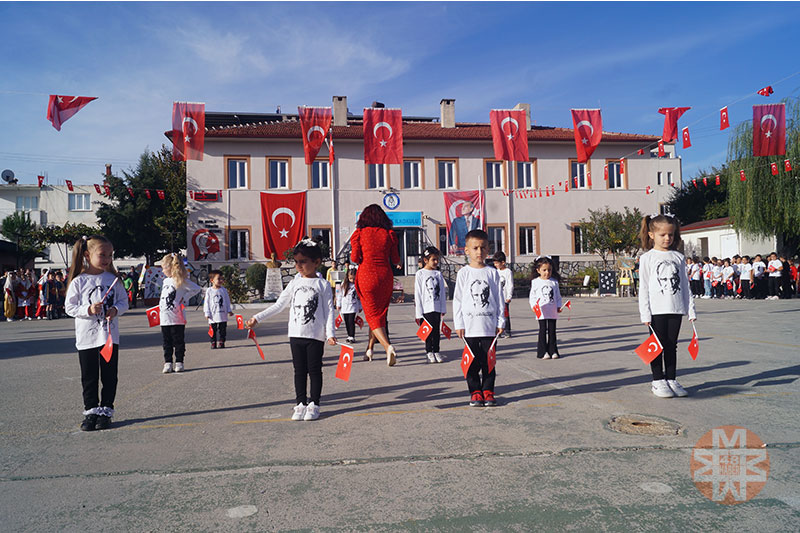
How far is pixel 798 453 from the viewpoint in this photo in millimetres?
3873

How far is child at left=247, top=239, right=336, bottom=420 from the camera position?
208 inches

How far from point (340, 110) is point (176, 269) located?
28422 millimetres

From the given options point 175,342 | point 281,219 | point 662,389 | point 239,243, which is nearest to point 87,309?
point 175,342

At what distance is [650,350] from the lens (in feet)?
18.8

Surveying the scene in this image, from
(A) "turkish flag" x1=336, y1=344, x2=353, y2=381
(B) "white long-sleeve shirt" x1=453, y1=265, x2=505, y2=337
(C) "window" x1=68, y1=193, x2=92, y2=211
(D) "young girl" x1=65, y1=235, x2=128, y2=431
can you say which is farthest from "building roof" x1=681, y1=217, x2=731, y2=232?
(C) "window" x1=68, y1=193, x2=92, y2=211

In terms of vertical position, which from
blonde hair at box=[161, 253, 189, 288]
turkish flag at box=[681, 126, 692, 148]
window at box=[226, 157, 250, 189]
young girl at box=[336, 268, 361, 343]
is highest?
window at box=[226, 157, 250, 189]

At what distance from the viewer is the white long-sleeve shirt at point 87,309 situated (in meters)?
5.20

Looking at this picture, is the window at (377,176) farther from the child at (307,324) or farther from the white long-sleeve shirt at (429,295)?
the child at (307,324)

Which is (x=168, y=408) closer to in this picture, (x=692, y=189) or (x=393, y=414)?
(x=393, y=414)

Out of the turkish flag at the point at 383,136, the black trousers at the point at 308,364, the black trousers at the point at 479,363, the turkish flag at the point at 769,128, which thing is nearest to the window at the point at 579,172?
the turkish flag at the point at 383,136

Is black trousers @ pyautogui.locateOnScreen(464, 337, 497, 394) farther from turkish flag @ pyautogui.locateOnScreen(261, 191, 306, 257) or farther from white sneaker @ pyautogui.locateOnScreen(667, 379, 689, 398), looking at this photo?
turkish flag @ pyautogui.locateOnScreen(261, 191, 306, 257)

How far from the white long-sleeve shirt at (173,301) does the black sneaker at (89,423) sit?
3.28 meters

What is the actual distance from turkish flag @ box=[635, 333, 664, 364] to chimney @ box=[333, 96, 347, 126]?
3119cm

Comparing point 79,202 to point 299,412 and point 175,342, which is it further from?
point 299,412
